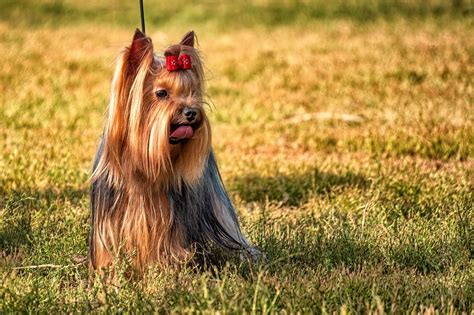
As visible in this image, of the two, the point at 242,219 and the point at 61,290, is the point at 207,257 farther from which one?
the point at 242,219

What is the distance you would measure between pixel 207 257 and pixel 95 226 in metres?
0.66

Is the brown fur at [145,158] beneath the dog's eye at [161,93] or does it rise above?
beneath

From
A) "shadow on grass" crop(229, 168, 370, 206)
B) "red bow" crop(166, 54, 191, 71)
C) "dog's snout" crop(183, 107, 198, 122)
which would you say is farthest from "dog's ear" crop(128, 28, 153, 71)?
"shadow on grass" crop(229, 168, 370, 206)

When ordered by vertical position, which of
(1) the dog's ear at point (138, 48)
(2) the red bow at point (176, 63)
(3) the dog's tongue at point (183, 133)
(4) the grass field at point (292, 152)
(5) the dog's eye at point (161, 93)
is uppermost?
(1) the dog's ear at point (138, 48)

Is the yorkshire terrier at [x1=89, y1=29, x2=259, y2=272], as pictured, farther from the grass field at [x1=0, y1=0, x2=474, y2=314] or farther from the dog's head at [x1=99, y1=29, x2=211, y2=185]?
the grass field at [x1=0, y1=0, x2=474, y2=314]

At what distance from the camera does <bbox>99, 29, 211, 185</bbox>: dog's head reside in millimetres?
5781

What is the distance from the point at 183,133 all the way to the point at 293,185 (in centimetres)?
361

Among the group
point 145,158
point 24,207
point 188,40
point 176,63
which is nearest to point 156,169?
point 145,158

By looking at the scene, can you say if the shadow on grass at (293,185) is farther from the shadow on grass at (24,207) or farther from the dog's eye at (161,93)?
the dog's eye at (161,93)

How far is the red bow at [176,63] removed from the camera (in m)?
5.85

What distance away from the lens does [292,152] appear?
11.1 metres

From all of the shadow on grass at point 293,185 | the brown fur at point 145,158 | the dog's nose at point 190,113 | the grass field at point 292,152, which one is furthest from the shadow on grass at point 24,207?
A: the dog's nose at point 190,113

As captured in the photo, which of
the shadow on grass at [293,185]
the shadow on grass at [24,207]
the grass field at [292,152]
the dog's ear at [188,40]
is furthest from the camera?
the shadow on grass at [293,185]

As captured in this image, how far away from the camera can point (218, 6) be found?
23.9 m
